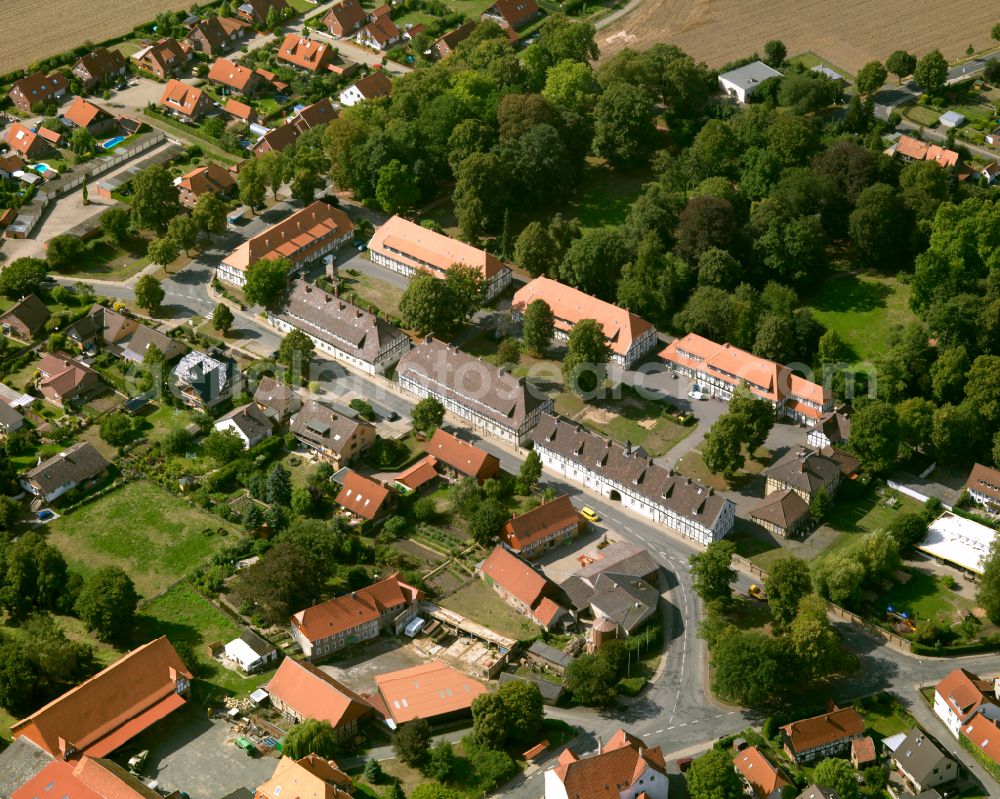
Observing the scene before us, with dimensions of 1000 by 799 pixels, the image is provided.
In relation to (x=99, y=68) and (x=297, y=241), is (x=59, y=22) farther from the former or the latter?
(x=297, y=241)

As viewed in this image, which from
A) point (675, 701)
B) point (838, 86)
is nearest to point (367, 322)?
point (675, 701)

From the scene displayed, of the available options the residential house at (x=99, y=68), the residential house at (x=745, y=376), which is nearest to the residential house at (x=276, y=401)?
the residential house at (x=745, y=376)

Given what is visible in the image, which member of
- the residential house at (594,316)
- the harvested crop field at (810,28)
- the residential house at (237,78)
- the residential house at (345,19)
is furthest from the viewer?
the residential house at (345,19)

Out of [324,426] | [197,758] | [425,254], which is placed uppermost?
[425,254]

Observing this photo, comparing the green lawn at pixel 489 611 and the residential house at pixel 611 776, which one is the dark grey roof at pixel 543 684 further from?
the residential house at pixel 611 776

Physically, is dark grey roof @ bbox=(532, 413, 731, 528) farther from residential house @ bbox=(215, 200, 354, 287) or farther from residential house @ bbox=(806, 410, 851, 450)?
residential house @ bbox=(215, 200, 354, 287)

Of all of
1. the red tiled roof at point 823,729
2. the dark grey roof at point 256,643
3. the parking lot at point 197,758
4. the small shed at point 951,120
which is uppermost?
the small shed at point 951,120

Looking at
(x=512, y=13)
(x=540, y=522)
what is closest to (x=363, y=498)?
(x=540, y=522)
